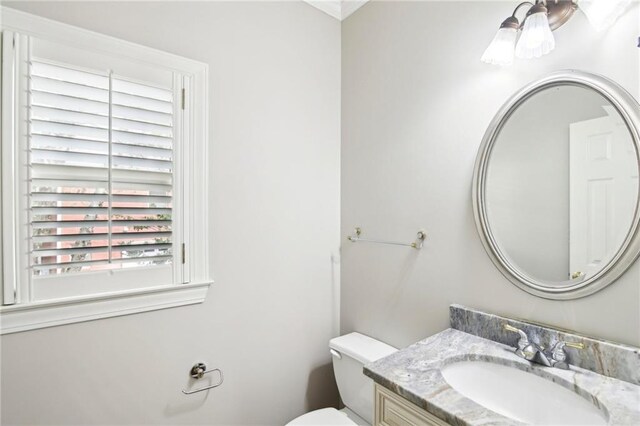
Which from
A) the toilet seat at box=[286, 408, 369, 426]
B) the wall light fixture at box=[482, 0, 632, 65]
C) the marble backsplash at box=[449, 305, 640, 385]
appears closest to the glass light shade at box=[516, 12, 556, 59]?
the wall light fixture at box=[482, 0, 632, 65]

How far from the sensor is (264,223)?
164 centimetres

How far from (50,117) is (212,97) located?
1.99 feet

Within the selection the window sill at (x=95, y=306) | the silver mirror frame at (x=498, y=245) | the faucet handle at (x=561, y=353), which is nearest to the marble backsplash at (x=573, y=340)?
the faucet handle at (x=561, y=353)

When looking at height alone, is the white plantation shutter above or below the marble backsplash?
above

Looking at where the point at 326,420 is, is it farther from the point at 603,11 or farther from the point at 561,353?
the point at 603,11

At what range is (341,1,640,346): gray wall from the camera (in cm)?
100

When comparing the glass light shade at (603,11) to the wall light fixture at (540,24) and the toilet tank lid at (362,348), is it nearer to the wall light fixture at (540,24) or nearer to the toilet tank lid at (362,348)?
the wall light fixture at (540,24)

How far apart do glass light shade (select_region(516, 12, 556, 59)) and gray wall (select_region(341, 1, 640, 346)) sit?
57mm

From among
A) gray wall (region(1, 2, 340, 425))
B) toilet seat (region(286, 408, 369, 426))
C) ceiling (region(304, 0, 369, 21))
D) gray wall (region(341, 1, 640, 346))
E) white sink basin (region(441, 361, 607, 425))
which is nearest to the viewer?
white sink basin (region(441, 361, 607, 425))

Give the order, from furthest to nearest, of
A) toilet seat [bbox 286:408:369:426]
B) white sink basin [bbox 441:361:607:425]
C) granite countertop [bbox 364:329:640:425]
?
1. toilet seat [bbox 286:408:369:426]
2. white sink basin [bbox 441:361:607:425]
3. granite countertop [bbox 364:329:640:425]

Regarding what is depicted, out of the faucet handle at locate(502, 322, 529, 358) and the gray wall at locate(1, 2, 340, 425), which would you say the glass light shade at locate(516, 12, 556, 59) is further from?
the gray wall at locate(1, 2, 340, 425)

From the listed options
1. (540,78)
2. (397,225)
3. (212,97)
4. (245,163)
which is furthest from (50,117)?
(540,78)

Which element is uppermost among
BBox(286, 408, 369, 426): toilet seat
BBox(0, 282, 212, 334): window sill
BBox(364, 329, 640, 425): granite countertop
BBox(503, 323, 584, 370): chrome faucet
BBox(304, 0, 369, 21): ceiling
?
BBox(304, 0, 369, 21): ceiling

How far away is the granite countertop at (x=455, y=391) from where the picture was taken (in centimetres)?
77
